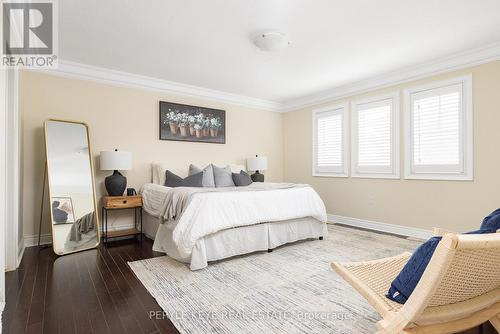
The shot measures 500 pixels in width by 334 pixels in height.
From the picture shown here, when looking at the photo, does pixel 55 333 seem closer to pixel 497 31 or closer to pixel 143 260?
pixel 143 260

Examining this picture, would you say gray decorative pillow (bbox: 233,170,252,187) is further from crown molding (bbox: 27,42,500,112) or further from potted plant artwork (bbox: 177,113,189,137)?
crown molding (bbox: 27,42,500,112)

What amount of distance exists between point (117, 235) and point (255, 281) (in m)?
2.32

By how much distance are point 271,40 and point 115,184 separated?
2.83m

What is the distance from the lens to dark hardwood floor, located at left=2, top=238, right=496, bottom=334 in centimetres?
177

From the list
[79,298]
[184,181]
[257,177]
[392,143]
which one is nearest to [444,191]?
[392,143]

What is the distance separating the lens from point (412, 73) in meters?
4.07

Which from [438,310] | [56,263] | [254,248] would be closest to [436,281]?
[438,310]

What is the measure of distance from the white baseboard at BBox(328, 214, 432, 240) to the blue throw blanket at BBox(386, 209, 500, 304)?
121 inches

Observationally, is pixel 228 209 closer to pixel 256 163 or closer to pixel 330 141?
pixel 256 163

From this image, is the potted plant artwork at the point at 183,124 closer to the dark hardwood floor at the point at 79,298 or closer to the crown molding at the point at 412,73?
the dark hardwood floor at the point at 79,298

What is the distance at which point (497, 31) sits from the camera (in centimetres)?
301

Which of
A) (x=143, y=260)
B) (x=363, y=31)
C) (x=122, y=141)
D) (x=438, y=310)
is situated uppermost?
(x=363, y=31)

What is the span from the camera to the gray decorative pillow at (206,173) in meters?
4.44
